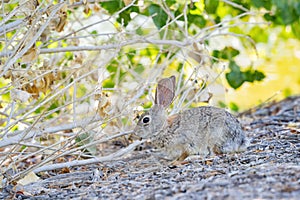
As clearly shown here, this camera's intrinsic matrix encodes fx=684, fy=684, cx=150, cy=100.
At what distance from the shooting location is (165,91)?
4.55 m

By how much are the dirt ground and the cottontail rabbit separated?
0.11m

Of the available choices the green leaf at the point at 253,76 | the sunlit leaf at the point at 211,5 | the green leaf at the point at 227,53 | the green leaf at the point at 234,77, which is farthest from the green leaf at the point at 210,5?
the green leaf at the point at 253,76

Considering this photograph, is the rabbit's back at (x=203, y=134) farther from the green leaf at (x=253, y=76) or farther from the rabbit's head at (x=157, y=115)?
the green leaf at (x=253, y=76)

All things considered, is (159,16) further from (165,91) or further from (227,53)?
(165,91)

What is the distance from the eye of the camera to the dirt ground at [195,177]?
3.38 meters

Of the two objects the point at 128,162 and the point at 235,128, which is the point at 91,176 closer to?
the point at 128,162

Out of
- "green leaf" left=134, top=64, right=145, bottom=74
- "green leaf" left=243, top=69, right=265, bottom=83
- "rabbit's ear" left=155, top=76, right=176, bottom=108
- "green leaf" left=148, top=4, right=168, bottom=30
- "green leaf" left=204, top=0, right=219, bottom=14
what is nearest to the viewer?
"rabbit's ear" left=155, top=76, right=176, bottom=108

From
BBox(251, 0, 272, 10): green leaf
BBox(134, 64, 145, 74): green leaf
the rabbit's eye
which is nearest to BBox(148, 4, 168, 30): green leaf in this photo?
BBox(134, 64, 145, 74): green leaf

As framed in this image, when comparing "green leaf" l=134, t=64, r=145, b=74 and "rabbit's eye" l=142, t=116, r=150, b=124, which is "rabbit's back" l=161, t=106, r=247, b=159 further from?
"green leaf" l=134, t=64, r=145, b=74

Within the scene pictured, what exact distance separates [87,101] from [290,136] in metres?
1.81

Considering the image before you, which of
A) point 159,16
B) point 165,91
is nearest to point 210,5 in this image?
point 159,16

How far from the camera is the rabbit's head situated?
4539 millimetres

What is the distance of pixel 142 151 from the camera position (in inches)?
215

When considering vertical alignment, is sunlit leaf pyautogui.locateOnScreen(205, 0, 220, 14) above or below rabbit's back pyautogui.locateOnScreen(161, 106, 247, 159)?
above
